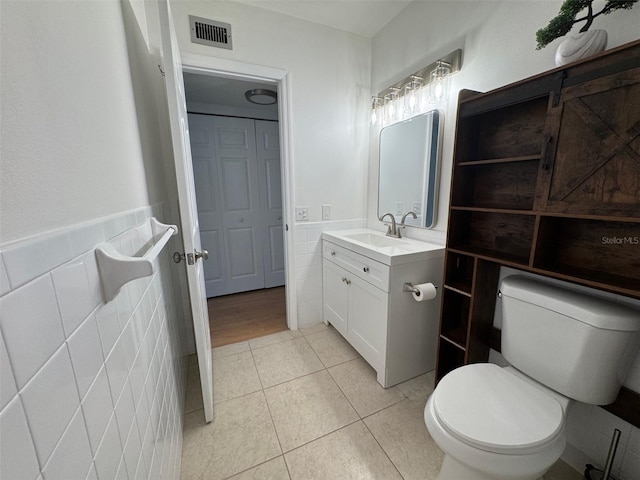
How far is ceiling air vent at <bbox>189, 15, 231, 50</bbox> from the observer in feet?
5.40

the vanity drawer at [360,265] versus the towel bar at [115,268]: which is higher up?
the towel bar at [115,268]

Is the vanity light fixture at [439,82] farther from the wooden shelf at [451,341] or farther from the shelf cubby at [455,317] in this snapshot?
the wooden shelf at [451,341]

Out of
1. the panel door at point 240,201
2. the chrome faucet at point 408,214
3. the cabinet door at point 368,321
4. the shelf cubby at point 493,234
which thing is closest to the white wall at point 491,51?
the chrome faucet at point 408,214

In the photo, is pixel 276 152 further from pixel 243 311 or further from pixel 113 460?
pixel 113 460

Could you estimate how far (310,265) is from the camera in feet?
7.44

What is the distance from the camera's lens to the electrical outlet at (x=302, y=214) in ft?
7.00

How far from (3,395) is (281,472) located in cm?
124

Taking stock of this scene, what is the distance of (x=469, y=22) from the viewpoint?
1.43 meters

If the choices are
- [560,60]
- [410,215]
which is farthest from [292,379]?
[560,60]

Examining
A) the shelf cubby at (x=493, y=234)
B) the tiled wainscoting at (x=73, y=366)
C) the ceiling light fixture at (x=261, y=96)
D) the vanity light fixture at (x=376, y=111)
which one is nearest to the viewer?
the tiled wainscoting at (x=73, y=366)

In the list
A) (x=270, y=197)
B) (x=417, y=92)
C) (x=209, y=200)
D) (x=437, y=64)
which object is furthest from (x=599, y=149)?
(x=209, y=200)

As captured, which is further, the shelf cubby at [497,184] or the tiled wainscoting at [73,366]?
the shelf cubby at [497,184]

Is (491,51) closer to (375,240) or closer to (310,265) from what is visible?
(375,240)

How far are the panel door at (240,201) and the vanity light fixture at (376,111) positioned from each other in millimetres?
1436
